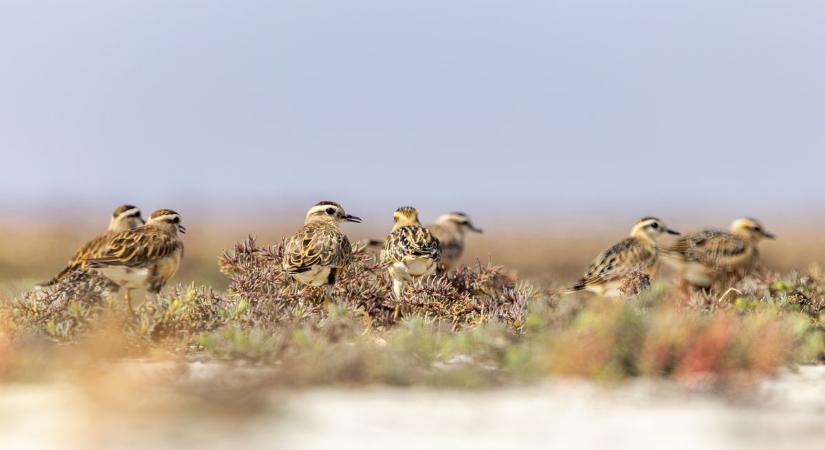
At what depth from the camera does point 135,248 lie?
1381 centimetres

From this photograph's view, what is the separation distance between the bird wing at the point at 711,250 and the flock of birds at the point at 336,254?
0.06ft

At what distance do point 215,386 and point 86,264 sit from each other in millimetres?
5646

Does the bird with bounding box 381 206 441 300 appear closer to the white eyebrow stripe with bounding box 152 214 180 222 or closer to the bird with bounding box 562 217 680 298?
the bird with bounding box 562 217 680 298

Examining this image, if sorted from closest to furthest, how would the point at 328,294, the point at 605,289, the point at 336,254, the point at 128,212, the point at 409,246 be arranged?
the point at 336,254 → the point at 328,294 → the point at 409,246 → the point at 128,212 → the point at 605,289

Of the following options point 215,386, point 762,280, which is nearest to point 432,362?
point 215,386

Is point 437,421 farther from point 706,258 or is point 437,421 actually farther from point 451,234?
point 451,234

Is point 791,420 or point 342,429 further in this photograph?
point 791,420

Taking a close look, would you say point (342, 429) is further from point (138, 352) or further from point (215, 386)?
point (138, 352)

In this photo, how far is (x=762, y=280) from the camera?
16.4 meters

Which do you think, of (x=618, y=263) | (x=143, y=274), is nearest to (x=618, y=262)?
(x=618, y=263)

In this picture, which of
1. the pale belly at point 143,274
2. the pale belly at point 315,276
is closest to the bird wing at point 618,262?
the pale belly at point 315,276

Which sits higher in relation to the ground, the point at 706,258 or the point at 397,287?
the point at 706,258

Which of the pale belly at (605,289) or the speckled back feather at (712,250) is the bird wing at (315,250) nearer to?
the pale belly at (605,289)

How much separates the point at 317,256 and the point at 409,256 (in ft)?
5.31
